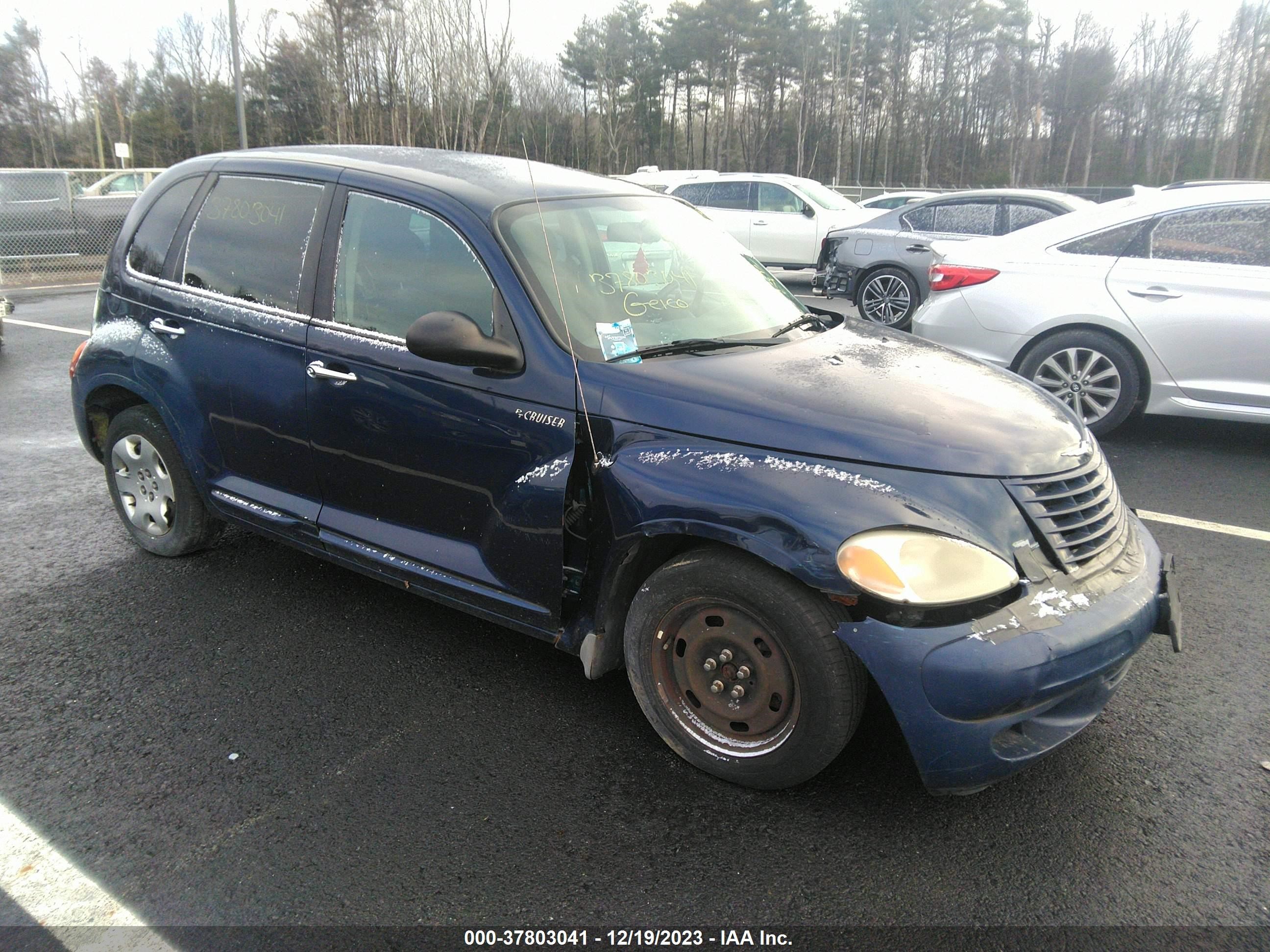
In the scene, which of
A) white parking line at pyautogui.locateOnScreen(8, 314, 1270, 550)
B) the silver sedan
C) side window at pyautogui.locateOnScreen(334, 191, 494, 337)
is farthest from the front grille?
the silver sedan

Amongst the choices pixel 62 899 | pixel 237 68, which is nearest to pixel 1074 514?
pixel 62 899

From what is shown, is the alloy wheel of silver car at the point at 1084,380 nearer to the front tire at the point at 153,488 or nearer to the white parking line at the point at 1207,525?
the white parking line at the point at 1207,525

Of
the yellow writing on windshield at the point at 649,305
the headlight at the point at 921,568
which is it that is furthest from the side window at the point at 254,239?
the headlight at the point at 921,568

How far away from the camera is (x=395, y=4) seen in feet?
88.3

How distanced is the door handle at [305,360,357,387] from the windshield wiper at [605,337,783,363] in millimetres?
1026

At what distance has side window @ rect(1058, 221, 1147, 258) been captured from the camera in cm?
615

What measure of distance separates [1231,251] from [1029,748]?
4.90m

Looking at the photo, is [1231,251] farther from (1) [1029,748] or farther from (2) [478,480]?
(2) [478,480]

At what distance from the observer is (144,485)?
14.2ft

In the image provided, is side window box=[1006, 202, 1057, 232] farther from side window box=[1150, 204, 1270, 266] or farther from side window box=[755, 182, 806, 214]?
side window box=[755, 182, 806, 214]

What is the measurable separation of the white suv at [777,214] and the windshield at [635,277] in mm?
11825

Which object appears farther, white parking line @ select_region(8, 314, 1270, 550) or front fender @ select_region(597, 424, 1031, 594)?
white parking line @ select_region(8, 314, 1270, 550)

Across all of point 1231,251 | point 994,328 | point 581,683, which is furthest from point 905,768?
point 1231,251

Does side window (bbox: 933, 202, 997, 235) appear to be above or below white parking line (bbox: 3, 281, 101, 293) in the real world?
above
